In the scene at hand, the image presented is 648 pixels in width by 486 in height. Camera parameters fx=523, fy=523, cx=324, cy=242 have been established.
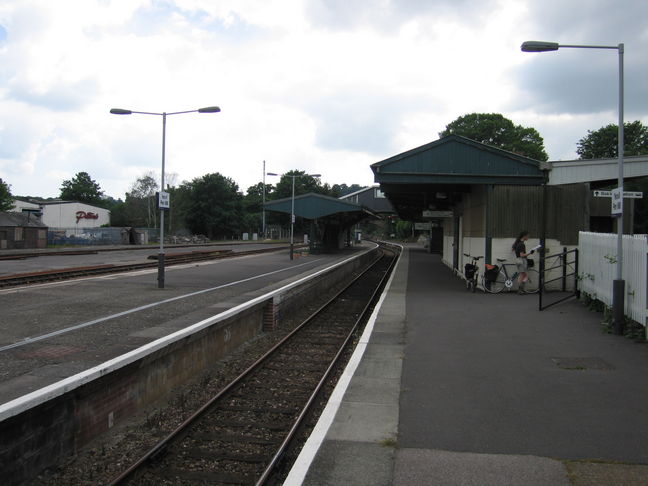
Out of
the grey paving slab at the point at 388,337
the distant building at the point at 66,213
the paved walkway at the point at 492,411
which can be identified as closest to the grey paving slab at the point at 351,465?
the paved walkway at the point at 492,411

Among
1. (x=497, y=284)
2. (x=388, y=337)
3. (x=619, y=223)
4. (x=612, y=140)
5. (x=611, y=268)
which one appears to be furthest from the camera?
(x=612, y=140)

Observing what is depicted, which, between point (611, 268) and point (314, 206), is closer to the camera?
point (611, 268)

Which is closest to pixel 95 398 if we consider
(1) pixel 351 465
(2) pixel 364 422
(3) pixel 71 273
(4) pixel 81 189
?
(2) pixel 364 422

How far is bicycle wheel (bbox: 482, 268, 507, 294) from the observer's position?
14743 mm

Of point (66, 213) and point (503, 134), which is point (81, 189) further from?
point (503, 134)

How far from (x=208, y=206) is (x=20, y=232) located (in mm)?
32769

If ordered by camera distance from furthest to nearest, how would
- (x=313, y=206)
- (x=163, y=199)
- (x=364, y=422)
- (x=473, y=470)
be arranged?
(x=313, y=206)
(x=163, y=199)
(x=364, y=422)
(x=473, y=470)

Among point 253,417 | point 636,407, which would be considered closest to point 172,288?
Result: point 253,417

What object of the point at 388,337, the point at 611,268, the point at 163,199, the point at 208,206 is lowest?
the point at 388,337

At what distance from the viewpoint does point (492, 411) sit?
17.2 feet

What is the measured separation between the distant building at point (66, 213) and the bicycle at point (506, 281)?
2686 inches

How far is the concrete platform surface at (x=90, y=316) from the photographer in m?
6.45

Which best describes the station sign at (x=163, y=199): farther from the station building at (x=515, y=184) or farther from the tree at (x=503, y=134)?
the tree at (x=503, y=134)

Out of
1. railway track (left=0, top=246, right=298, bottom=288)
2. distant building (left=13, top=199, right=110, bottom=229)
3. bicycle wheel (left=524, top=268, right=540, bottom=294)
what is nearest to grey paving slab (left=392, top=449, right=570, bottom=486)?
bicycle wheel (left=524, top=268, right=540, bottom=294)
